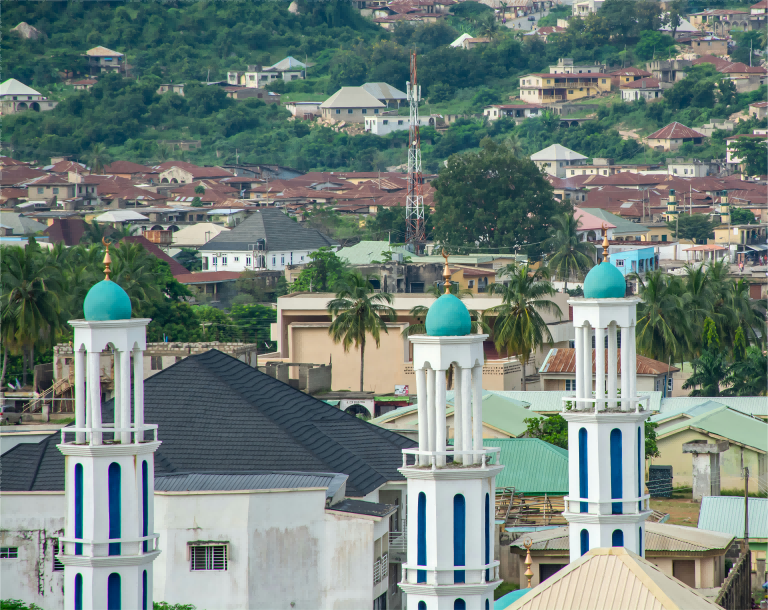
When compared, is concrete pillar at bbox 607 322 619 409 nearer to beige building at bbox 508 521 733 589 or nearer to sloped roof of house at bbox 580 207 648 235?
beige building at bbox 508 521 733 589

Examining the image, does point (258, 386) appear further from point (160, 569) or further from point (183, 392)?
point (160, 569)

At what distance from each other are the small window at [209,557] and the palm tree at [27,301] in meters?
32.0

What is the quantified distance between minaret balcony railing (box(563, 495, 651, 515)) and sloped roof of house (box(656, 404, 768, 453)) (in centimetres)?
2321

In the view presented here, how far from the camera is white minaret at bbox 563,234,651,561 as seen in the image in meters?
23.5

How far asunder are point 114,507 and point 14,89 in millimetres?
182189

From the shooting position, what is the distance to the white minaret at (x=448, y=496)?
21266 millimetres

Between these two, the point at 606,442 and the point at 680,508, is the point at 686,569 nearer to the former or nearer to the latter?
the point at 606,442

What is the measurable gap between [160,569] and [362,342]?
1371 inches

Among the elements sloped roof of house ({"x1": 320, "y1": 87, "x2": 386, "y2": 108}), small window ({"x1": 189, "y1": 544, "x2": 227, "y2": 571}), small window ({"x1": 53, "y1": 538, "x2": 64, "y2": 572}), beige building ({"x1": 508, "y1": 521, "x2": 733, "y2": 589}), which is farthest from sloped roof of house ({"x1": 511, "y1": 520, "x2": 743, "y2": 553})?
sloped roof of house ({"x1": 320, "y1": 87, "x2": 386, "y2": 108})

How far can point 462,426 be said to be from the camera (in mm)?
21625

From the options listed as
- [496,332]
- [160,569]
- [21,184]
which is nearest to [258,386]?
[160,569]

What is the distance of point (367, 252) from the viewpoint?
112000mm

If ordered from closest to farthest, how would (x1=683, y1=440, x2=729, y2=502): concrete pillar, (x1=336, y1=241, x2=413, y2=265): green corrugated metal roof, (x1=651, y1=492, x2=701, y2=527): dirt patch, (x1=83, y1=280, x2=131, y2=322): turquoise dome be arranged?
1. (x1=83, y1=280, x2=131, y2=322): turquoise dome
2. (x1=651, y1=492, x2=701, y2=527): dirt patch
3. (x1=683, y1=440, x2=729, y2=502): concrete pillar
4. (x1=336, y1=241, x2=413, y2=265): green corrugated metal roof

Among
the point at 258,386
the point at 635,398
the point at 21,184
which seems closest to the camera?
the point at 635,398
